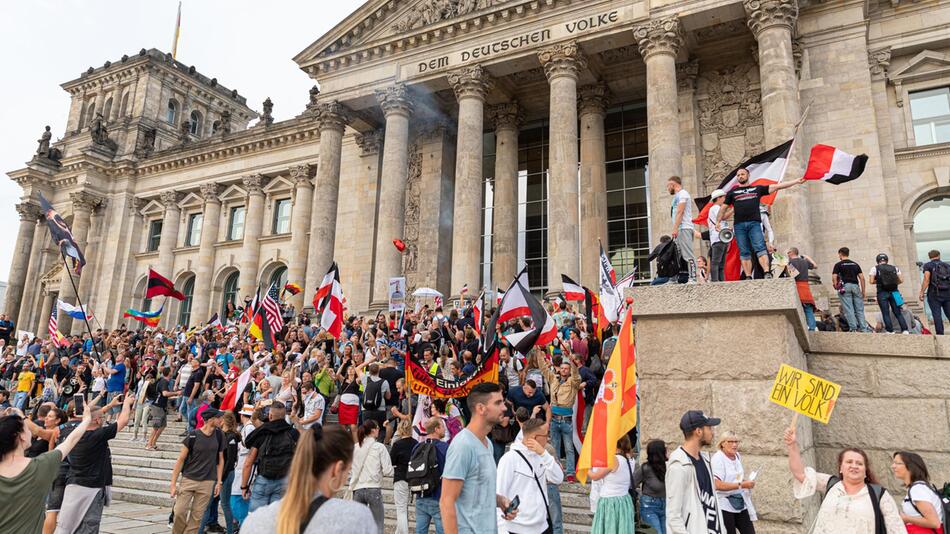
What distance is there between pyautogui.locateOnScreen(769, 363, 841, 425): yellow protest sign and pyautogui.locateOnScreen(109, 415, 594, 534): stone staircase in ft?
14.5

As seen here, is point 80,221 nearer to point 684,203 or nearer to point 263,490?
point 263,490

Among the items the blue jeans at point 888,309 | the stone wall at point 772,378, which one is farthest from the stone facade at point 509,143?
the stone wall at point 772,378

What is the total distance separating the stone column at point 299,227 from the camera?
1239 inches

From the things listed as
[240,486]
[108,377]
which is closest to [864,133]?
[240,486]

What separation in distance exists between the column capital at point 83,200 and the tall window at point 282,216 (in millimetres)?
13516

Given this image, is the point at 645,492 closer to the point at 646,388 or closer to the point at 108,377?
the point at 646,388

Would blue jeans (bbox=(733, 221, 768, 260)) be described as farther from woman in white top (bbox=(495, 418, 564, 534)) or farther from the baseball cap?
woman in white top (bbox=(495, 418, 564, 534))

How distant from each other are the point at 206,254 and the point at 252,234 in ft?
12.5

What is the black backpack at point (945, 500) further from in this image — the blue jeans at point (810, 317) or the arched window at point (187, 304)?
the arched window at point (187, 304)

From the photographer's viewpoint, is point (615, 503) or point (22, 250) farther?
point (22, 250)

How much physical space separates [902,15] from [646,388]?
20064 mm

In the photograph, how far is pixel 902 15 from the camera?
1959 centimetres

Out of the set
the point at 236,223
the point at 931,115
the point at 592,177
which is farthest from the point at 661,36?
the point at 236,223

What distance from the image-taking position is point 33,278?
130ft
